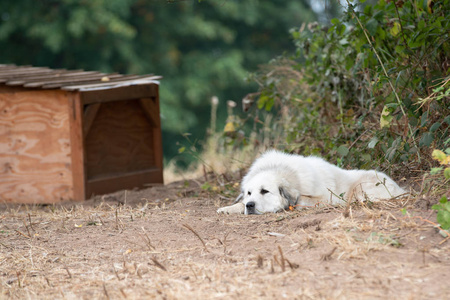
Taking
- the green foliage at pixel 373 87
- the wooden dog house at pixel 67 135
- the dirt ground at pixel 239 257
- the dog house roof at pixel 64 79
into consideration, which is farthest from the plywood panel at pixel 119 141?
the dirt ground at pixel 239 257

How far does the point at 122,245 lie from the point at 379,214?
Result: 5.33 ft

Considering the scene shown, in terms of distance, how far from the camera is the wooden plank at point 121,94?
621cm

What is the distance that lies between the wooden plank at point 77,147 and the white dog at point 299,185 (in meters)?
2.07

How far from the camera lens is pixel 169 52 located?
52.5ft

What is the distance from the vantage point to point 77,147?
6.18m

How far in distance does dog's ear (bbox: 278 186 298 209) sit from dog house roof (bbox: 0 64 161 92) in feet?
8.60

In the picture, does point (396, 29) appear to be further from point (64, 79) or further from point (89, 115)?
point (64, 79)

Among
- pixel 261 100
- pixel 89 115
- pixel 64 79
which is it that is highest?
pixel 64 79

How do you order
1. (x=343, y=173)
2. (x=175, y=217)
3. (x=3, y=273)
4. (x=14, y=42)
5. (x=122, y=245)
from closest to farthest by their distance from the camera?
(x=3, y=273)
(x=122, y=245)
(x=175, y=217)
(x=343, y=173)
(x=14, y=42)

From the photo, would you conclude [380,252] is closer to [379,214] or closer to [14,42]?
[379,214]

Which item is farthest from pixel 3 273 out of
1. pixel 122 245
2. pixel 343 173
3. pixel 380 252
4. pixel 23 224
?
pixel 343 173

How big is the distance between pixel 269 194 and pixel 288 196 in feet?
0.51

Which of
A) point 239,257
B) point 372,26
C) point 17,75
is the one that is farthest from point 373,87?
point 17,75

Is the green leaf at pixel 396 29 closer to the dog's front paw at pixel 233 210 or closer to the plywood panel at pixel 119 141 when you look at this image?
the dog's front paw at pixel 233 210
